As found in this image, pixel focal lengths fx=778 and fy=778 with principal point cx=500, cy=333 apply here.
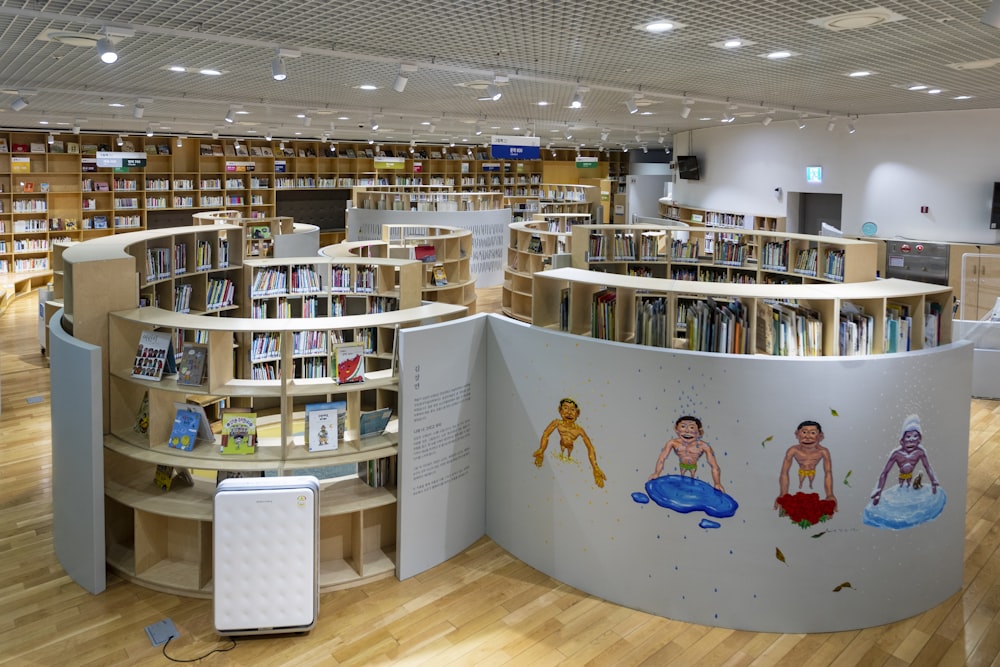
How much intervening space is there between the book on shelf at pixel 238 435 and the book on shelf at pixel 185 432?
7.7 inches

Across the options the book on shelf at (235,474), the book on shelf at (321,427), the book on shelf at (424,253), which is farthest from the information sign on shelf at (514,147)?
the book on shelf at (235,474)

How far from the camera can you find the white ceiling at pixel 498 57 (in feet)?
16.6

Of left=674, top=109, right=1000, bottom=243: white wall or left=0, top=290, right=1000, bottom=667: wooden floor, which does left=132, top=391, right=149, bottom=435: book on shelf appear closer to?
left=0, top=290, right=1000, bottom=667: wooden floor

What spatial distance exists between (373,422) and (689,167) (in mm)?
14304

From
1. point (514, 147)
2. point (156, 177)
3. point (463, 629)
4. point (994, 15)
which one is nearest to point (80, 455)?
point (463, 629)

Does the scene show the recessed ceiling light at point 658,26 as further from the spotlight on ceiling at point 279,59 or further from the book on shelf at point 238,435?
the book on shelf at point 238,435

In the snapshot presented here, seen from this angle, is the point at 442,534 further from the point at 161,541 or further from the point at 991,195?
the point at 991,195

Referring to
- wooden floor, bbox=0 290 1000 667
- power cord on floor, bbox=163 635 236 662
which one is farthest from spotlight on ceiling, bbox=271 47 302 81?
power cord on floor, bbox=163 635 236 662

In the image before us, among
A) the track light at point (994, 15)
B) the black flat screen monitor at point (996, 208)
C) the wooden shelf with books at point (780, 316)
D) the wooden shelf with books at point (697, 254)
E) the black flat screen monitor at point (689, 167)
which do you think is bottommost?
the wooden shelf with books at point (780, 316)

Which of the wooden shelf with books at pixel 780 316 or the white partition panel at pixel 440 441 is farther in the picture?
the white partition panel at pixel 440 441

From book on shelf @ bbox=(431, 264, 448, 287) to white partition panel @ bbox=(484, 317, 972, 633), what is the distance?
6.23m

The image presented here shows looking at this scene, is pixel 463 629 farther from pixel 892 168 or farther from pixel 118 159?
pixel 118 159

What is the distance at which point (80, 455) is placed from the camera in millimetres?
4859

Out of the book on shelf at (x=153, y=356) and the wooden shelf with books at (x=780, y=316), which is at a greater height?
the wooden shelf with books at (x=780, y=316)
